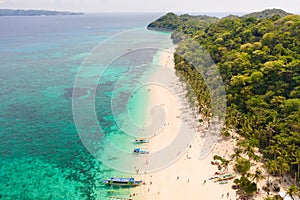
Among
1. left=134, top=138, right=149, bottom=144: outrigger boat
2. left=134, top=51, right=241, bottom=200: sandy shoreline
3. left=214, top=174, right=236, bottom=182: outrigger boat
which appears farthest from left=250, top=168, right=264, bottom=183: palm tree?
left=134, top=138, right=149, bottom=144: outrigger boat

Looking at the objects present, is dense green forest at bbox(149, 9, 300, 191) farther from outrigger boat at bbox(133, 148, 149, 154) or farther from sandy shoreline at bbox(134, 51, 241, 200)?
outrigger boat at bbox(133, 148, 149, 154)

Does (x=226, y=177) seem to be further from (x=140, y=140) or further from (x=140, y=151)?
(x=140, y=140)

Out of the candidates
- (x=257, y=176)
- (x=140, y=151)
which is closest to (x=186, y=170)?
(x=140, y=151)

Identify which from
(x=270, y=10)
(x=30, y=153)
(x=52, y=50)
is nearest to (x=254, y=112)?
(x=30, y=153)

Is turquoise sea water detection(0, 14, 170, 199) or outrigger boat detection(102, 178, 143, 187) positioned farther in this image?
turquoise sea water detection(0, 14, 170, 199)

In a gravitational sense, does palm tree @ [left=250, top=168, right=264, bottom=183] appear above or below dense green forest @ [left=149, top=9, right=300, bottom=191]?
below

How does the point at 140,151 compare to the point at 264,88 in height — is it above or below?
below

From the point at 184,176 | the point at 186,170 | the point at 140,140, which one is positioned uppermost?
the point at 140,140

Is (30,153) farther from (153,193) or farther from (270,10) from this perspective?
(270,10)
